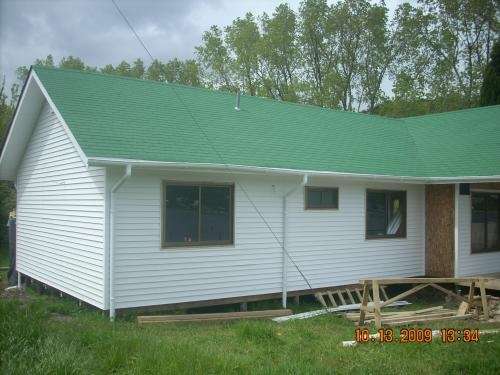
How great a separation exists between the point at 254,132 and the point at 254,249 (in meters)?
3.04

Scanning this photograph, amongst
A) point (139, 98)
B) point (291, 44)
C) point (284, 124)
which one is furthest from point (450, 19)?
point (139, 98)

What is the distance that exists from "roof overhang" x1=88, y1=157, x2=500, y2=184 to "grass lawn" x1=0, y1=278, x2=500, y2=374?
2685 mm

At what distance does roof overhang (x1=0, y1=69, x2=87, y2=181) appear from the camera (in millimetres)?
12225

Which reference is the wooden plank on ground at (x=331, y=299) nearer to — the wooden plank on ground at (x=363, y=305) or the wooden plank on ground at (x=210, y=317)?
A: the wooden plank on ground at (x=210, y=317)

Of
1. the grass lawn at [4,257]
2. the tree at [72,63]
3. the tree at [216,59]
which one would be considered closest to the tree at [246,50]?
the tree at [216,59]

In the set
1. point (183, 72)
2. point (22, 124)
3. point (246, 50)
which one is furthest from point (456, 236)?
point (183, 72)

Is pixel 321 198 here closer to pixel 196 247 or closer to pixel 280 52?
pixel 196 247

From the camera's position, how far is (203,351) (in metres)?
7.21

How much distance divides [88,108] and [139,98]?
5.37ft

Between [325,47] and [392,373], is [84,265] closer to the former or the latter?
[392,373]

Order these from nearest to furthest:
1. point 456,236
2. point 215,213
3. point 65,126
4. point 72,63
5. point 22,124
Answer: point 65,126
point 215,213
point 22,124
point 456,236
point 72,63

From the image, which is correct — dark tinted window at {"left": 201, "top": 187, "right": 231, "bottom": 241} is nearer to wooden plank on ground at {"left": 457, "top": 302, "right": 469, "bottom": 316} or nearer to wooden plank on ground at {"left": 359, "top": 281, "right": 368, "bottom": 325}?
wooden plank on ground at {"left": 359, "top": 281, "right": 368, "bottom": 325}

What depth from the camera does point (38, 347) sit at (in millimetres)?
6902
